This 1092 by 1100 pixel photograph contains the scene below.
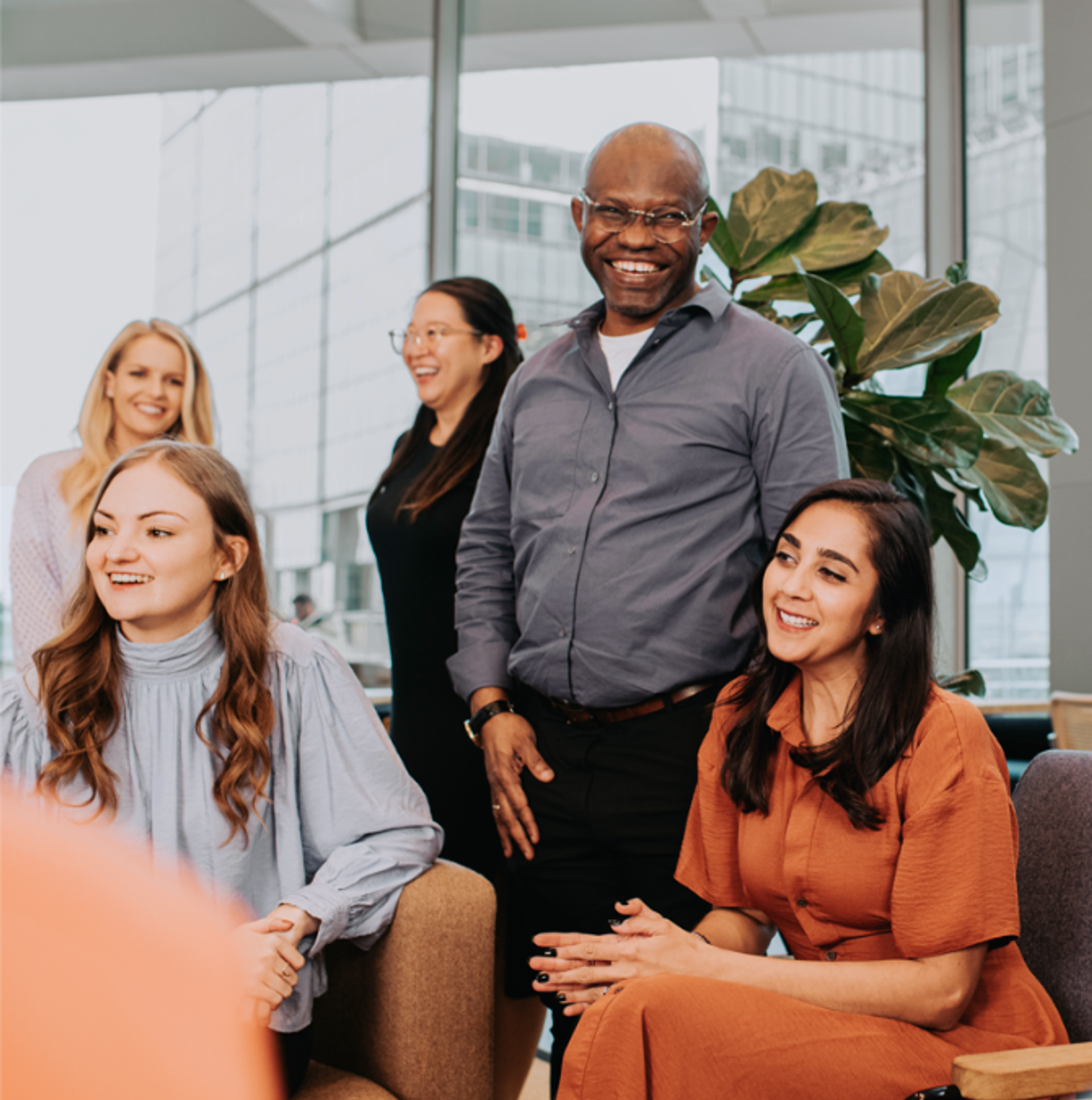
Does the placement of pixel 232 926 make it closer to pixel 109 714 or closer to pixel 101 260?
pixel 109 714

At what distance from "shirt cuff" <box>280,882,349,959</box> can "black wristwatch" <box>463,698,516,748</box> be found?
16.4 inches

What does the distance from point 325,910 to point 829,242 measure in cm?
174

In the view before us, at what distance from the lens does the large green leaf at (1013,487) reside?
2.37m

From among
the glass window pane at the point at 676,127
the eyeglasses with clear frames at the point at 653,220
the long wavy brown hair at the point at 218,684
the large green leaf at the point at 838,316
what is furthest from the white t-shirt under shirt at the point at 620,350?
the glass window pane at the point at 676,127

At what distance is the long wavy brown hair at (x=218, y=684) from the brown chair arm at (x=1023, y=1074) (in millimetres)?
961

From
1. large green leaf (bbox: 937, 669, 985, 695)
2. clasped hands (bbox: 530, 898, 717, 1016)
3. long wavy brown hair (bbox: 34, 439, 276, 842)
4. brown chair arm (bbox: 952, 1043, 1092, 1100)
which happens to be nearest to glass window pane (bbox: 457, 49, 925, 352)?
large green leaf (bbox: 937, 669, 985, 695)

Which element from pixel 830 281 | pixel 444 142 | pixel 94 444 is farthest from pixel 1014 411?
pixel 444 142

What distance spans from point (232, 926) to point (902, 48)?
152 inches

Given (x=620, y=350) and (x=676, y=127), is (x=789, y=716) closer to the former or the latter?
(x=620, y=350)

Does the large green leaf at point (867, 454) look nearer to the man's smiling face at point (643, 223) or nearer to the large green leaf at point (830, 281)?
the large green leaf at point (830, 281)

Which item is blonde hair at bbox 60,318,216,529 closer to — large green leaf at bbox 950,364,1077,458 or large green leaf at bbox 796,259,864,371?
large green leaf at bbox 796,259,864,371

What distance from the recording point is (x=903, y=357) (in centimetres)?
223

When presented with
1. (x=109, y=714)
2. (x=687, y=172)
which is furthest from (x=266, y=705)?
(x=687, y=172)

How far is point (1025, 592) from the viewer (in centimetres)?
381
